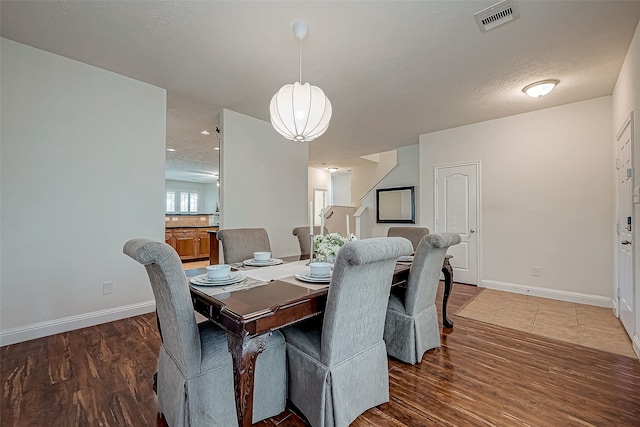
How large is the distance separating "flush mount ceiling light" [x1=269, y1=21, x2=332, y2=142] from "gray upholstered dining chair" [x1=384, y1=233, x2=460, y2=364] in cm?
122

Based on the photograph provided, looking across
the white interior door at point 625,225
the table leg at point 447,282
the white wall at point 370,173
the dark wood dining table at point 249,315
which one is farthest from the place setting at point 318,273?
the white wall at point 370,173

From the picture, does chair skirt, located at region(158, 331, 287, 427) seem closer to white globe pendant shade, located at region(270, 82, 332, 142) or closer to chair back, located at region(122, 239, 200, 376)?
chair back, located at region(122, 239, 200, 376)

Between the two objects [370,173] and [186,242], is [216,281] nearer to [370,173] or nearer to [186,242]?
[186,242]

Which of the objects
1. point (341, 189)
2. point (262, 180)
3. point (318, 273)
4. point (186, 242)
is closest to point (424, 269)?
point (318, 273)

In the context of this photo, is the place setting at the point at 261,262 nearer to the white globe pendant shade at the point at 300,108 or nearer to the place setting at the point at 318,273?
the place setting at the point at 318,273

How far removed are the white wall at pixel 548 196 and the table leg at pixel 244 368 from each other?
4.30 meters

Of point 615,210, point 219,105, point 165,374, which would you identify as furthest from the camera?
point 219,105

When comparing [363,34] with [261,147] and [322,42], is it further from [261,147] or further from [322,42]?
[261,147]

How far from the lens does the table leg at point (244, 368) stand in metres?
1.16

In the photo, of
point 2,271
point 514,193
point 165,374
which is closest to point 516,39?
point 514,193

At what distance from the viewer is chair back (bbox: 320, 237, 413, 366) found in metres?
1.25

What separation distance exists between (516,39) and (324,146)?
4023mm

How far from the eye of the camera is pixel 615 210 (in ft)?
11.1

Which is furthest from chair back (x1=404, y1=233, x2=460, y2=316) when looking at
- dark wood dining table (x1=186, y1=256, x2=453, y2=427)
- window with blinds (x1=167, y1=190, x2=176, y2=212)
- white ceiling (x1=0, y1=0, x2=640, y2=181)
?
window with blinds (x1=167, y1=190, x2=176, y2=212)
